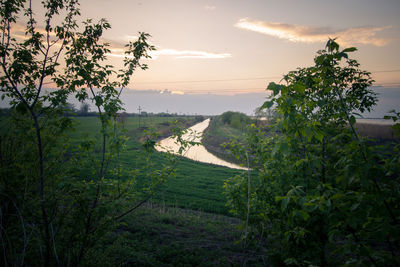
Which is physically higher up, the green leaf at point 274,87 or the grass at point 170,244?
the green leaf at point 274,87

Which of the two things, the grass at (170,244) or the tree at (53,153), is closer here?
the tree at (53,153)

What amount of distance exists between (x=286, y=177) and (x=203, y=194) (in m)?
10.7

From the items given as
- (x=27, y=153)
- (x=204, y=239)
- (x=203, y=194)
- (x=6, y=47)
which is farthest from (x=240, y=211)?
(x=203, y=194)

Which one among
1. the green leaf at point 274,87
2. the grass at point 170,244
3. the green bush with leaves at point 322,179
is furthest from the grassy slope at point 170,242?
the green leaf at point 274,87

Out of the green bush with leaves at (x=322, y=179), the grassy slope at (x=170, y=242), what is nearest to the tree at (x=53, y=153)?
the grassy slope at (x=170, y=242)

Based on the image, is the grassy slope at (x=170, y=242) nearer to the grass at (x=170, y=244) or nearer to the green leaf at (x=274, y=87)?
the grass at (x=170, y=244)

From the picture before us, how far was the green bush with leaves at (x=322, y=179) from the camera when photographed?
1.91 m

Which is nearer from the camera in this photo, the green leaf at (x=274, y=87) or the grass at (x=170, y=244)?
the green leaf at (x=274, y=87)

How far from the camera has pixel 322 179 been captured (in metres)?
3.80

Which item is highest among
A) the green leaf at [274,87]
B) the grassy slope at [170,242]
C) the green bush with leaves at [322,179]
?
the green leaf at [274,87]

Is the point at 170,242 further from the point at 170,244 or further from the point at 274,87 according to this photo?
the point at 274,87

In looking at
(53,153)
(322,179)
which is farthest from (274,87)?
(53,153)

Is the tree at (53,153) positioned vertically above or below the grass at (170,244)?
above

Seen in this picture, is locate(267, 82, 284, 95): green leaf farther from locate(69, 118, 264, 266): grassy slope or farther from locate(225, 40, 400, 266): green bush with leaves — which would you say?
locate(69, 118, 264, 266): grassy slope
